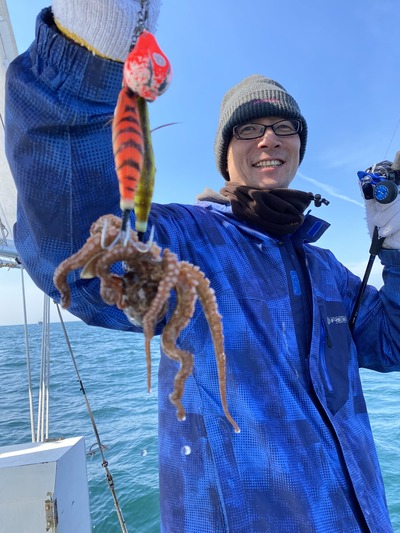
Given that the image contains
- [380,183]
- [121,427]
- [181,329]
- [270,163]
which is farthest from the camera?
[121,427]

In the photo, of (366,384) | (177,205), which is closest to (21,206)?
(177,205)

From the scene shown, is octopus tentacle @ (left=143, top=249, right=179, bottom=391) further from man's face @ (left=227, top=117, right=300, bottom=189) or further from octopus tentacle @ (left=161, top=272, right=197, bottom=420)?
man's face @ (left=227, top=117, right=300, bottom=189)

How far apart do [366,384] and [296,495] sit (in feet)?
53.4

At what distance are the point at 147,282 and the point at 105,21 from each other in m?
0.87

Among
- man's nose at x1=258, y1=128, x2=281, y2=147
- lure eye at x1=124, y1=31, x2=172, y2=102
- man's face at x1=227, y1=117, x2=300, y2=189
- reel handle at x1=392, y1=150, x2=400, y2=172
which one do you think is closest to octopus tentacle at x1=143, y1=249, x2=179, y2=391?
lure eye at x1=124, y1=31, x2=172, y2=102

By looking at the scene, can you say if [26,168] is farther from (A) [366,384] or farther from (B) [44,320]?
(A) [366,384]

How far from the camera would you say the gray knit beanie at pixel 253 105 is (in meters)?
3.01

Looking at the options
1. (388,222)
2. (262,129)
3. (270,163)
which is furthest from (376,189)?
(262,129)

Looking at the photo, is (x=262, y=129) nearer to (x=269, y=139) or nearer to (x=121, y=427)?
(x=269, y=139)

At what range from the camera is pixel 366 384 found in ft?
53.2

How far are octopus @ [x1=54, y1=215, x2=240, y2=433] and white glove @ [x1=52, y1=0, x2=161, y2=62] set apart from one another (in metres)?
0.65

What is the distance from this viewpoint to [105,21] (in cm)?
123

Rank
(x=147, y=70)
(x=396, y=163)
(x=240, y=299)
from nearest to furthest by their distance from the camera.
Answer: (x=147, y=70) < (x=240, y=299) < (x=396, y=163)

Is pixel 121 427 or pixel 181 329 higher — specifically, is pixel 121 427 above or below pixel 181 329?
below
